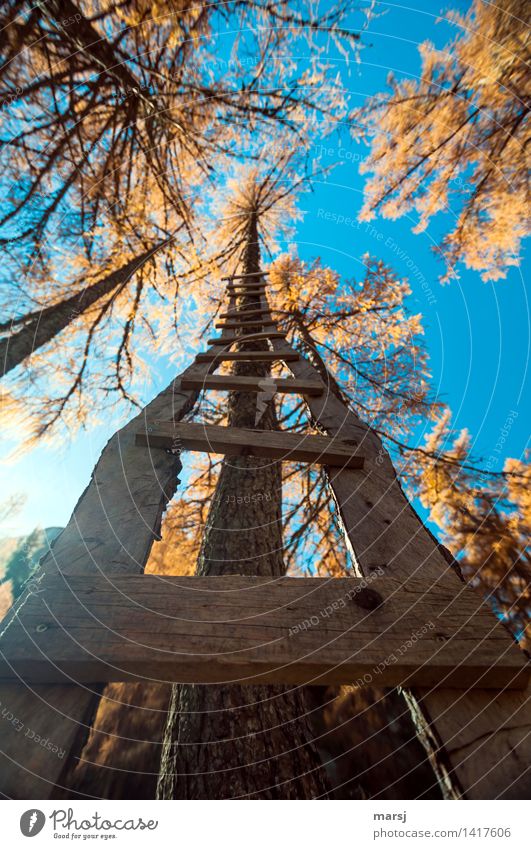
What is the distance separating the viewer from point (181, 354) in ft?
21.5

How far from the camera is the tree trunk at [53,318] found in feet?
13.3

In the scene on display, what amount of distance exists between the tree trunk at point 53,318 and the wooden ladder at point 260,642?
3851 mm

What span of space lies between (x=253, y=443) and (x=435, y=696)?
1.22 m

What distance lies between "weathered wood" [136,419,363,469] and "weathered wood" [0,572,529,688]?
0.70 meters

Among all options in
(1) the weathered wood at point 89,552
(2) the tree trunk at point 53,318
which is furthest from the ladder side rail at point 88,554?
(2) the tree trunk at point 53,318

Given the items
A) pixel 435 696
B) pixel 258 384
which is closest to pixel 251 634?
pixel 435 696

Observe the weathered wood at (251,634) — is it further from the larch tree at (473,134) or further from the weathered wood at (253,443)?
the larch tree at (473,134)

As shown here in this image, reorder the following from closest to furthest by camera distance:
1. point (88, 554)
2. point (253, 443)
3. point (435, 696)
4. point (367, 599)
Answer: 1. point (435, 696)
2. point (367, 599)
3. point (88, 554)
4. point (253, 443)

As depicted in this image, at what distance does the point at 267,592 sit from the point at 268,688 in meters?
1.09

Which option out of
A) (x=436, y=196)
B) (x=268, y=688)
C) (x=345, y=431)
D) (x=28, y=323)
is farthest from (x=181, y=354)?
(x=268, y=688)

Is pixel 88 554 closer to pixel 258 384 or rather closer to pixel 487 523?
pixel 258 384

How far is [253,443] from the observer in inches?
70.1

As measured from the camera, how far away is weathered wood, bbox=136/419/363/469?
1.69 m

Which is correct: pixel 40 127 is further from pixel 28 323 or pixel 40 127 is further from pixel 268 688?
pixel 268 688
